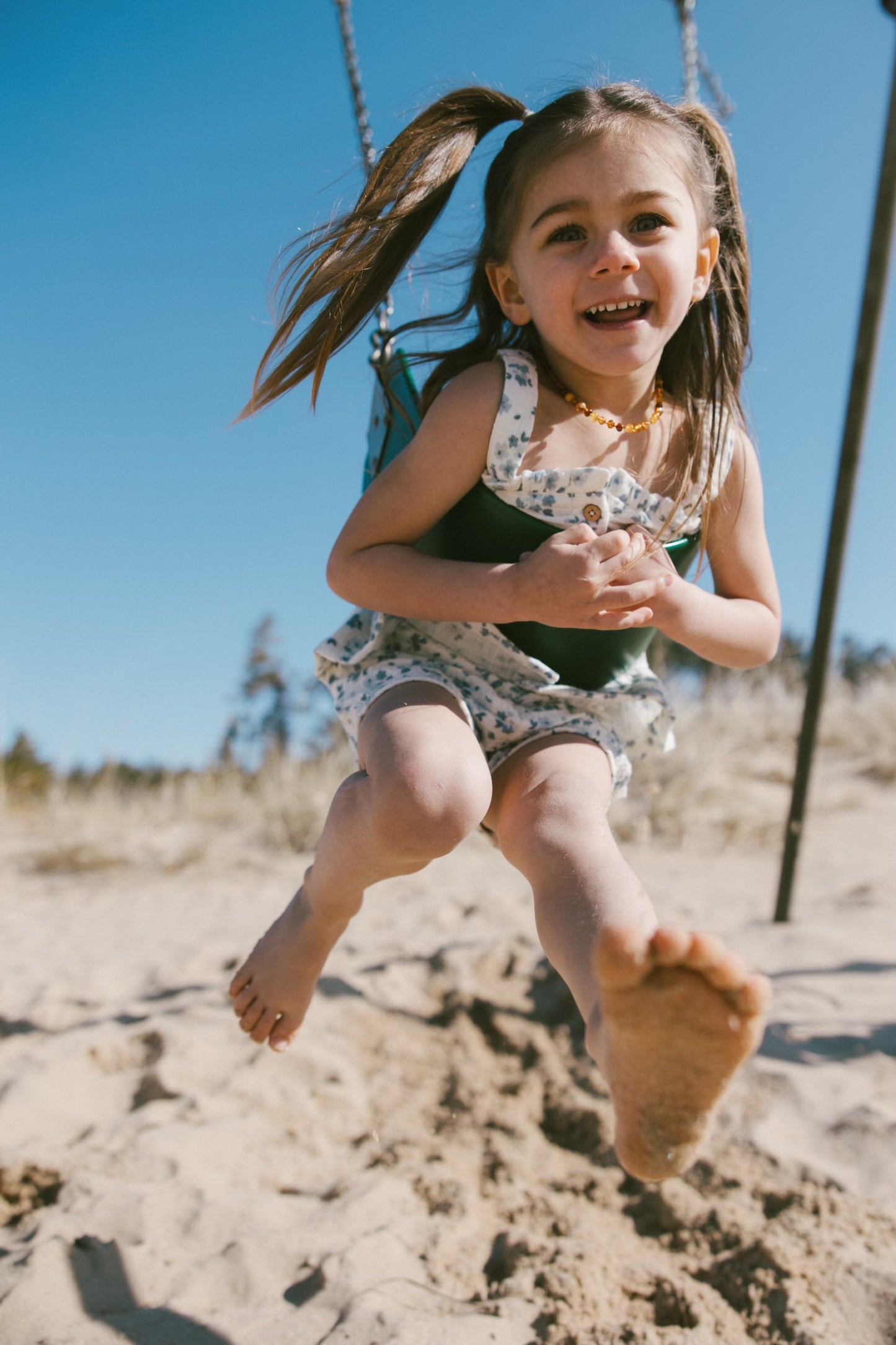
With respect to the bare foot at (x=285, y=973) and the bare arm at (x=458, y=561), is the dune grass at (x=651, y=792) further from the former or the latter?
the bare arm at (x=458, y=561)

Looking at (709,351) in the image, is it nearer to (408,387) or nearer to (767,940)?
(408,387)

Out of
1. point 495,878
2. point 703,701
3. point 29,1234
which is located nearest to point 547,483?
point 29,1234

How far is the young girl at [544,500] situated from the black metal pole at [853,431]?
1477 mm

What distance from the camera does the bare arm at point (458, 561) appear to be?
157cm

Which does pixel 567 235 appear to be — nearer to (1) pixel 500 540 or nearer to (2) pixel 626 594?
(1) pixel 500 540

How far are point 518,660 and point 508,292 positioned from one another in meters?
0.70

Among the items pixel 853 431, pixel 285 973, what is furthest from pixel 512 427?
pixel 853 431

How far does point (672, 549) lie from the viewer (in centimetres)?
190

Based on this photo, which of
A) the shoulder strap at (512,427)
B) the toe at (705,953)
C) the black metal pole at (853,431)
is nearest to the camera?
the toe at (705,953)

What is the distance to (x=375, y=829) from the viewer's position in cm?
156

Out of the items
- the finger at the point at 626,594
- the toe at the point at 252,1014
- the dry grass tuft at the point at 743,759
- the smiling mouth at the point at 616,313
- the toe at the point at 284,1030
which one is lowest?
the dry grass tuft at the point at 743,759

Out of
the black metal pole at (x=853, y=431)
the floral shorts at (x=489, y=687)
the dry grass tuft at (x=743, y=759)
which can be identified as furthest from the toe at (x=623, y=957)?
the dry grass tuft at (x=743, y=759)

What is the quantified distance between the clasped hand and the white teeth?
1.25 feet

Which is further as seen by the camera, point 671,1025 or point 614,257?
point 614,257
